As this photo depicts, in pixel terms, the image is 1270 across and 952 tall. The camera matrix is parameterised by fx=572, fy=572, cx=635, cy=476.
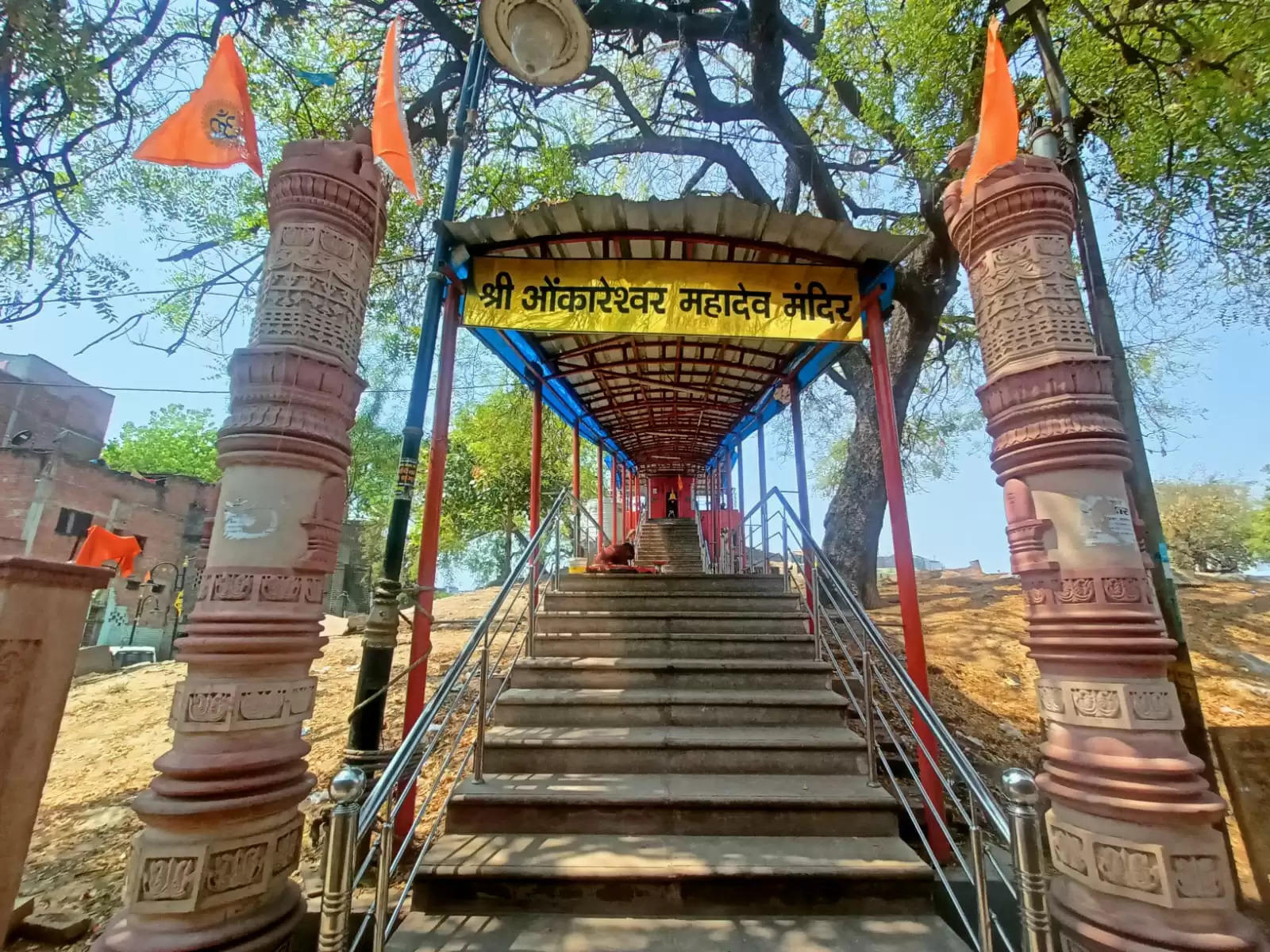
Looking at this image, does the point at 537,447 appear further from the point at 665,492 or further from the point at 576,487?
the point at 665,492

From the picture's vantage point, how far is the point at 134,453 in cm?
3416

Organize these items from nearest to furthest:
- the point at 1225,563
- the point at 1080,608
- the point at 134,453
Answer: the point at 1080,608
the point at 1225,563
the point at 134,453

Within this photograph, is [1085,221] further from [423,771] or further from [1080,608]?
[423,771]

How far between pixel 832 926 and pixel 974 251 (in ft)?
11.4

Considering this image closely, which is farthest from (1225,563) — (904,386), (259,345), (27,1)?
(27,1)

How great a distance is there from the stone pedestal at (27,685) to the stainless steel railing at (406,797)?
1.32m

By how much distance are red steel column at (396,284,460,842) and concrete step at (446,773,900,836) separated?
0.51 m

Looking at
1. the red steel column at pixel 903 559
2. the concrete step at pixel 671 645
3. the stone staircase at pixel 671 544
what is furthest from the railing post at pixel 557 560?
the stone staircase at pixel 671 544

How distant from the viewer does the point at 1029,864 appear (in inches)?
75.5

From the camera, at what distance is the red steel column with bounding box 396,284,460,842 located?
11.6 ft

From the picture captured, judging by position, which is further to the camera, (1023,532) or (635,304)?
(635,304)

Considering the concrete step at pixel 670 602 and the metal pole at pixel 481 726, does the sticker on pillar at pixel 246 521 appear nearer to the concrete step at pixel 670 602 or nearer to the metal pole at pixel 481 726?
the metal pole at pixel 481 726

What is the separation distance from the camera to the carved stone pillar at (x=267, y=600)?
2074 mm

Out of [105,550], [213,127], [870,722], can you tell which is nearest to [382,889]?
[870,722]
